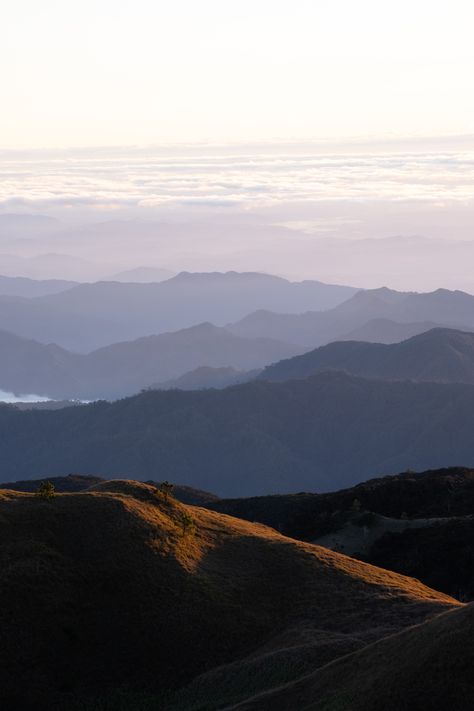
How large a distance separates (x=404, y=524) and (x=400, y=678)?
5613 cm

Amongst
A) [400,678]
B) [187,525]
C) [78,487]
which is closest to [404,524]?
[187,525]

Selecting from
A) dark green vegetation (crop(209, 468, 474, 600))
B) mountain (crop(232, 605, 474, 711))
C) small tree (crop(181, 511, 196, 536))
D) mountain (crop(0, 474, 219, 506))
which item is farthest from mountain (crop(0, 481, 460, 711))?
mountain (crop(0, 474, 219, 506))

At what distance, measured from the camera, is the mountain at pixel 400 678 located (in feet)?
111

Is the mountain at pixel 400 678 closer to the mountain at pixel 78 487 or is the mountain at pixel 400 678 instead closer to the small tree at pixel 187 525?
the small tree at pixel 187 525

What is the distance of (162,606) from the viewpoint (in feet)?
168

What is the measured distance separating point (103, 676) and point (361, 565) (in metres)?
19.5

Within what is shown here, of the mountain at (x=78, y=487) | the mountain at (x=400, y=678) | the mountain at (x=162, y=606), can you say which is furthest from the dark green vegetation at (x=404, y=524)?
the mountain at (x=78, y=487)

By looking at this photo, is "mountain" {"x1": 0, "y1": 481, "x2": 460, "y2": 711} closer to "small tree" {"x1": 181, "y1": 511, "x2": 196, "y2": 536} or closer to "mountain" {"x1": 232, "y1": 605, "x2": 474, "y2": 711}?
"small tree" {"x1": 181, "y1": 511, "x2": 196, "y2": 536}

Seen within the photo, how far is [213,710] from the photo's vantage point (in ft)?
138

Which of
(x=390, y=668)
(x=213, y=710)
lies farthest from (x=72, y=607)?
(x=390, y=668)

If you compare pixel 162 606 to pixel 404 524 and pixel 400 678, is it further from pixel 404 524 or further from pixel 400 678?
pixel 404 524

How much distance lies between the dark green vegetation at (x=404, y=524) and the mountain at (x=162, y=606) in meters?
22.6

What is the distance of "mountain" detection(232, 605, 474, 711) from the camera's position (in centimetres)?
3378

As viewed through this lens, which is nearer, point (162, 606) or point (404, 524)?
point (162, 606)
